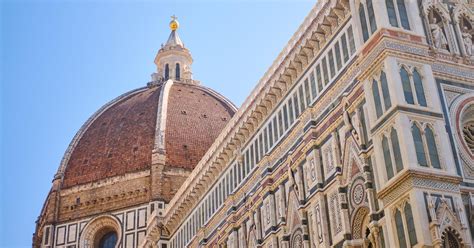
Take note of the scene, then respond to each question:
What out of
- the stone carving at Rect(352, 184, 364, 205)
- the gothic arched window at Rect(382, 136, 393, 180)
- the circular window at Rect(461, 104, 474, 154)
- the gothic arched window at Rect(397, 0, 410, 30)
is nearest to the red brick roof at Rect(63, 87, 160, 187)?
the stone carving at Rect(352, 184, 364, 205)

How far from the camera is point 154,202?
58.9m

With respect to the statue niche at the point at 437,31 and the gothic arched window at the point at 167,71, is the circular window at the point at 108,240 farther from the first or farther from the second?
the statue niche at the point at 437,31

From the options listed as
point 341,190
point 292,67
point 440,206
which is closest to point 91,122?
point 292,67

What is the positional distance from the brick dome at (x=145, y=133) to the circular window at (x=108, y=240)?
5.16m

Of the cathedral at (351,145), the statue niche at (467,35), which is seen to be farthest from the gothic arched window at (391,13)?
the statue niche at (467,35)

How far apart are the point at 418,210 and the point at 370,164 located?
3706 millimetres

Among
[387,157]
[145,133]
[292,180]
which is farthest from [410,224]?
[145,133]

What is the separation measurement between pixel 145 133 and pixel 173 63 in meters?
17.4

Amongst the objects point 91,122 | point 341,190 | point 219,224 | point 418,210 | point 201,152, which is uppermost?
point 91,122

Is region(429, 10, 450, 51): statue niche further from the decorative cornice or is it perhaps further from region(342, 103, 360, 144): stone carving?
region(342, 103, 360, 144): stone carving

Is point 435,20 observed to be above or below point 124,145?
below

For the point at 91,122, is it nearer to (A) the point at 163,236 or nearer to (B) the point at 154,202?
(B) the point at 154,202

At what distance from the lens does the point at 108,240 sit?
62094 mm

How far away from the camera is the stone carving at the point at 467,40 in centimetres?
2375
